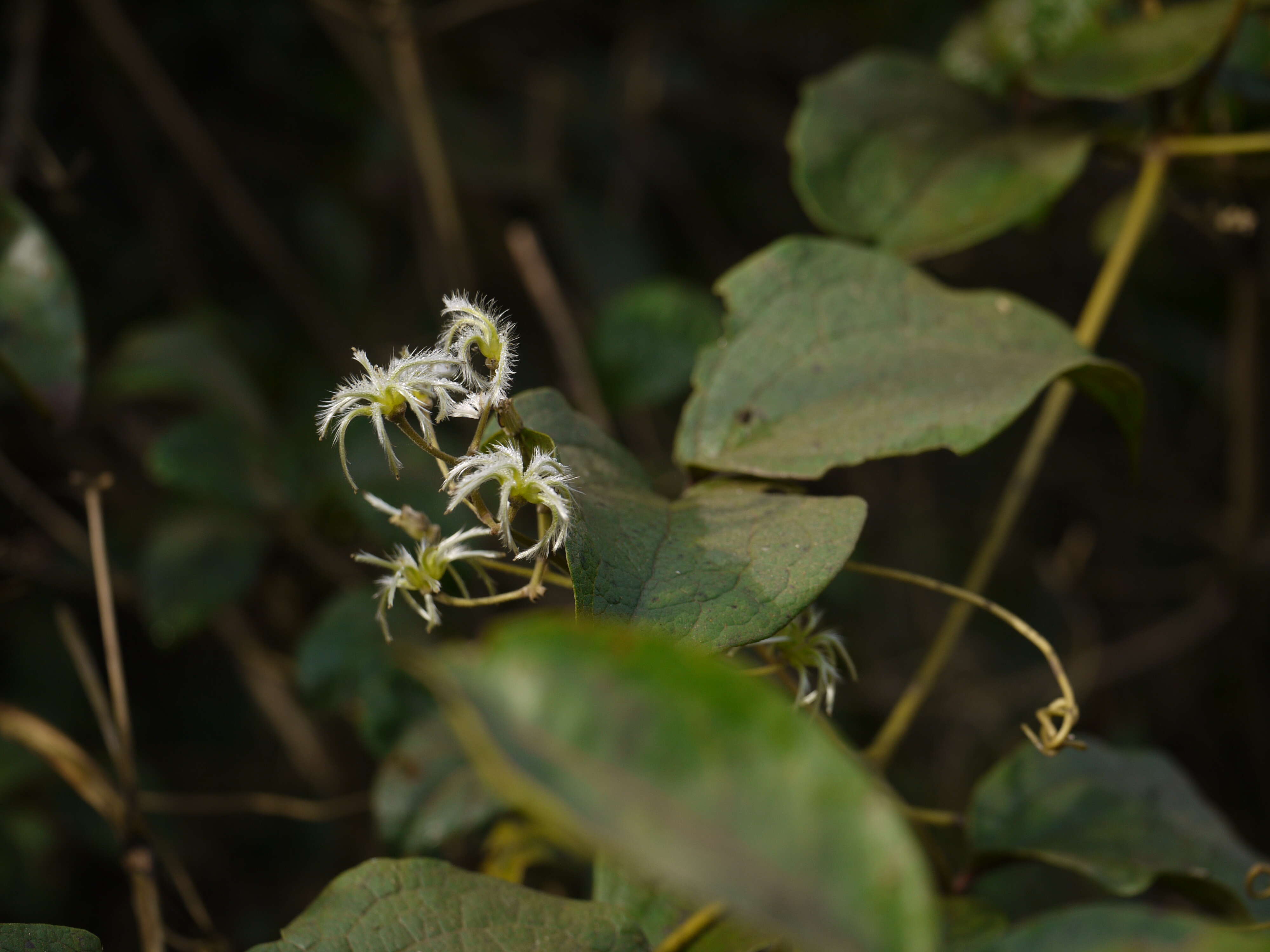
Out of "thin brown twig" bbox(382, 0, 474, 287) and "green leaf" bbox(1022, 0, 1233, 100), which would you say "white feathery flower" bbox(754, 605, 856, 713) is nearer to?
"green leaf" bbox(1022, 0, 1233, 100)

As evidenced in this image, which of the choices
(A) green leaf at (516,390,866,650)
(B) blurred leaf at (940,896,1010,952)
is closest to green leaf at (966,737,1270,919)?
(B) blurred leaf at (940,896,1010,952)

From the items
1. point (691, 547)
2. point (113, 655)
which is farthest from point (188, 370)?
point (691, 547)

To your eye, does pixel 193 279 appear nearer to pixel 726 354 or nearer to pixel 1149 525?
pixel 726 354

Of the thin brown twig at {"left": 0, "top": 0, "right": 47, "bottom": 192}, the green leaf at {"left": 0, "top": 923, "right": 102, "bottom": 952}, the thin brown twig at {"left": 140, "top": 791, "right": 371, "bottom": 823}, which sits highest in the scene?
the thin brown twig at {"left": 0, "top": 0, "right": 47, "bottom": 192}

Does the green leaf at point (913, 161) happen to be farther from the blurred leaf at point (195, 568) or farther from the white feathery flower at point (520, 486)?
the blurred leaf at point (195, 568)

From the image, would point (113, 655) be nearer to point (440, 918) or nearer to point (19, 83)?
point (440, 918)

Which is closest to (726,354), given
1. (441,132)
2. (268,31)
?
(441,132)
